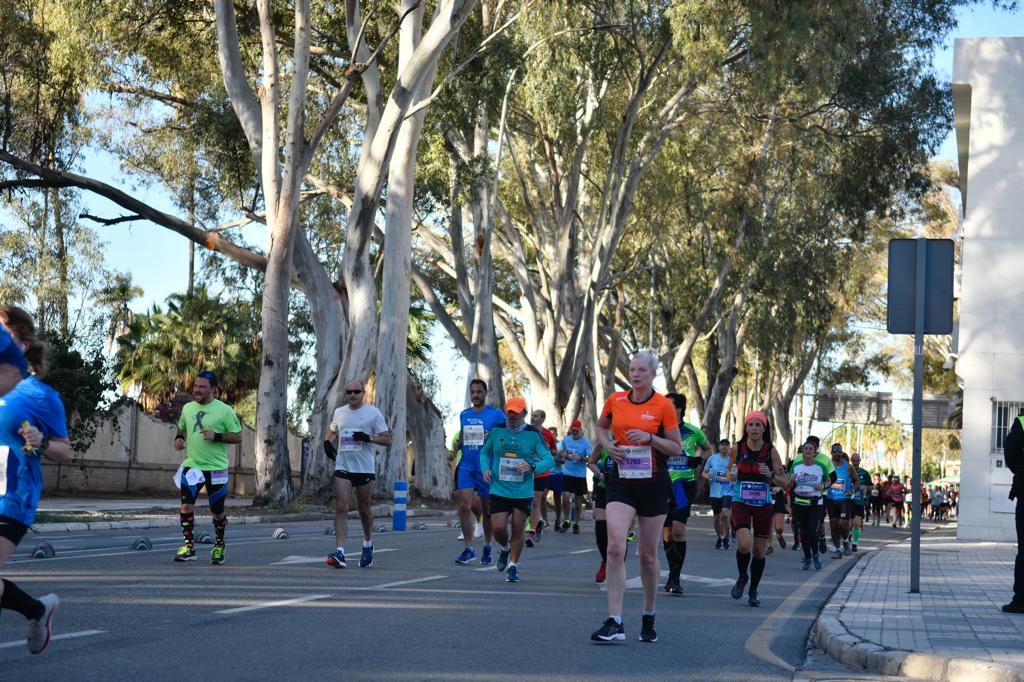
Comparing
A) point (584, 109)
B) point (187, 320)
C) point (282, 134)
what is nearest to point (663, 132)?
point (584, 109)

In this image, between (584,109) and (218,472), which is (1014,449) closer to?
(218,472)

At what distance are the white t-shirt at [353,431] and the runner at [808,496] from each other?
23.2 feet

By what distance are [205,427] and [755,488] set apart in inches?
203

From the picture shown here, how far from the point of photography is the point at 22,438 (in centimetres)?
646

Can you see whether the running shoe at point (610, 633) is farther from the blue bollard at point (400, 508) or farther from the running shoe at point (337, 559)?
the blue bollard at point (400, 508)

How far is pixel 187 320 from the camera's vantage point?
43.6m

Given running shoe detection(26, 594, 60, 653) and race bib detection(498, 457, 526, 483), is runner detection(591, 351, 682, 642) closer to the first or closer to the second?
running shoe detection(26, 594, 60, 653)

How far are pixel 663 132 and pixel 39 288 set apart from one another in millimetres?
21201

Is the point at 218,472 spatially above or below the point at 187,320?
below

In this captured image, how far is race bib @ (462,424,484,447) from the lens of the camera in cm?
1466

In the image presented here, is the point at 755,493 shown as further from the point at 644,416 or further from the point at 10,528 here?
the point at 10,528

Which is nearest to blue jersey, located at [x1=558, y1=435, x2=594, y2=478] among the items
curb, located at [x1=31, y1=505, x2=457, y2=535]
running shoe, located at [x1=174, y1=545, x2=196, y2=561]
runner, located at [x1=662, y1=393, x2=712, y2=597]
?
curb, located at [x1=31, y1=505, x2=457, y2=535]

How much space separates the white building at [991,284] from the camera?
94.3 feet

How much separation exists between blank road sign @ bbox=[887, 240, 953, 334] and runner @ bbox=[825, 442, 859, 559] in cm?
862
